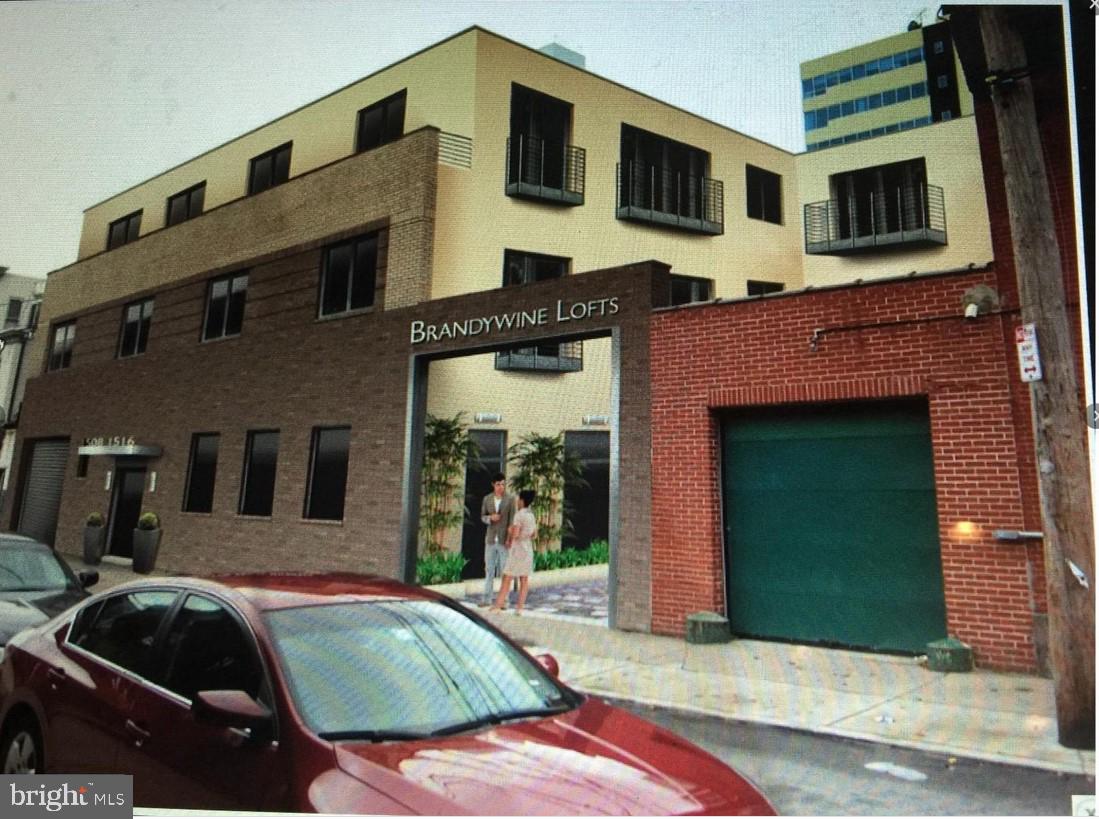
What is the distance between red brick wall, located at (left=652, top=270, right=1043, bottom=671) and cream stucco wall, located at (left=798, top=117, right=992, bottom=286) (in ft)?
28.3

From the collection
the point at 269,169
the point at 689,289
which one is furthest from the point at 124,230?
the point at 689,289

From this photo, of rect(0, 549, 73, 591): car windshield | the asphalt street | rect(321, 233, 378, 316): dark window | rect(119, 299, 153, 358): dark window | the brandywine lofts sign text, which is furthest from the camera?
rect(119, 299, 153, 358): dark window

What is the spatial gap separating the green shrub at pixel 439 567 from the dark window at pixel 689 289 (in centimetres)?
816

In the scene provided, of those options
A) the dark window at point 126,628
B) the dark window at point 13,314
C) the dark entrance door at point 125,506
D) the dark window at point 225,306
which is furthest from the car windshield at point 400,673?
the dark window at point 13,314

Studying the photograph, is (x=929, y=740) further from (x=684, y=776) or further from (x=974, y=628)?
(x=684, y=776)

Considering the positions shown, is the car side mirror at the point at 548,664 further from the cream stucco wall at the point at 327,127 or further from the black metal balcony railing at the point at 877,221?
the black metal balcony railing at the point at 877,221

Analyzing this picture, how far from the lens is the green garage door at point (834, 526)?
24.5ft

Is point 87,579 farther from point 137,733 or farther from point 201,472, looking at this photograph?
point 201,472

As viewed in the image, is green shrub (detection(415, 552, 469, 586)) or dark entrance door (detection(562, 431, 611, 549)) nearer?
green shrub (detection(415, 552, 469, 586))

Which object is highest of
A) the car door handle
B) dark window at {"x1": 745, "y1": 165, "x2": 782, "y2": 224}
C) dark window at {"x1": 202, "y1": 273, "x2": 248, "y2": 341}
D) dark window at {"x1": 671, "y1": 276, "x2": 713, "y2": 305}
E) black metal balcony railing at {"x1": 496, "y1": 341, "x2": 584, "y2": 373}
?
dark window at {"x1": 745, "y1": 165, "x2": 782, "y2": 224}

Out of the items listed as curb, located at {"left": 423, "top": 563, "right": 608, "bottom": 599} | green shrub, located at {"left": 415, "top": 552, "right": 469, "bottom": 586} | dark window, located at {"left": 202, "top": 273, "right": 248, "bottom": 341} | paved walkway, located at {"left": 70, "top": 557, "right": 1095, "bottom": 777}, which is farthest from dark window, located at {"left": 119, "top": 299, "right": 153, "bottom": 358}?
paved walkway, located at {"left": 70, "top": 557, "right": 1095, "bottom": 777}

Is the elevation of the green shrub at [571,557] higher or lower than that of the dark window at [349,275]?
lower

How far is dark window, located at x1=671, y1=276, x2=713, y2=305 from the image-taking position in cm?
1745

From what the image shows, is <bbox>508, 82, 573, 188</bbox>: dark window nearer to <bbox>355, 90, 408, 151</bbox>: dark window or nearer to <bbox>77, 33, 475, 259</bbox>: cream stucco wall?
<bbox>77, 33, 475, 259</bbox>: cream stucco wall
